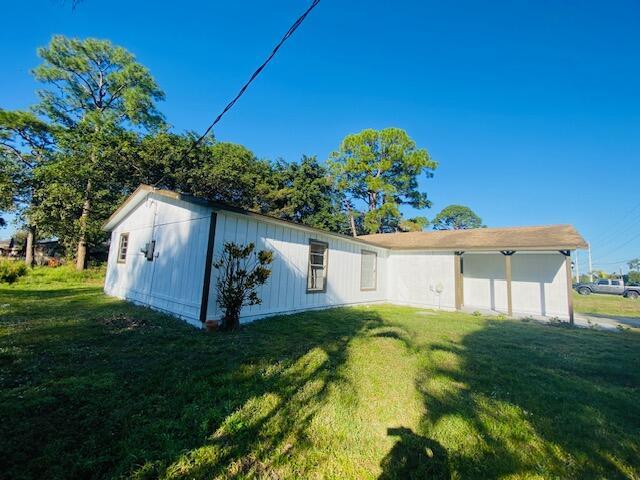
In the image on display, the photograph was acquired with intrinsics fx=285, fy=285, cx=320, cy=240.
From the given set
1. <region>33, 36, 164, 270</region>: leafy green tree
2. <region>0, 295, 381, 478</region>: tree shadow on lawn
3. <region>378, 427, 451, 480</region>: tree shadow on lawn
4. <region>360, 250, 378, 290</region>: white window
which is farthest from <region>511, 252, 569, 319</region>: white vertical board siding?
<region>33, 36, 164, 270</region>: leafy green tree

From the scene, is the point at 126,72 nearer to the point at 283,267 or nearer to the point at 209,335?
the point at 283,267

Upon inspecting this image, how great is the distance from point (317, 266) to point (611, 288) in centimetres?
2875

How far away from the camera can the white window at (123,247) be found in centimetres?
993

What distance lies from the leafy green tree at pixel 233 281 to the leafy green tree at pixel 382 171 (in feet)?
70.5

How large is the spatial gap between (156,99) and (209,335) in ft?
79.6

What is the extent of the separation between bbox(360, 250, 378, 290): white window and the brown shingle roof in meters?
0.60

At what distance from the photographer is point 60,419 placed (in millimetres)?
2400

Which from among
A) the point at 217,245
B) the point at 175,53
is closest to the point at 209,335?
the point at 217,245

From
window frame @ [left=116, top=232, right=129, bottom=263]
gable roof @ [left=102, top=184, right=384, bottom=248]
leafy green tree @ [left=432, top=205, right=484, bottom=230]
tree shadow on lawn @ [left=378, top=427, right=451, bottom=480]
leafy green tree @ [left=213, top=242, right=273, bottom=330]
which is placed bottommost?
tree shadow on lawn @ [left=378, top=427, right=451, bottom=480]

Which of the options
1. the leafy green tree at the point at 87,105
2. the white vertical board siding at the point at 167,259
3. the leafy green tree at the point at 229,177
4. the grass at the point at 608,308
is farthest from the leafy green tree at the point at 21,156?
the grass at the point at 608,308

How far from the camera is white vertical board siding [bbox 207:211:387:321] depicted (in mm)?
6289

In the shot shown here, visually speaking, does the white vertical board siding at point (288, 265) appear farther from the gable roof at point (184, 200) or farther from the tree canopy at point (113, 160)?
the tree canopy at point (113, 160)

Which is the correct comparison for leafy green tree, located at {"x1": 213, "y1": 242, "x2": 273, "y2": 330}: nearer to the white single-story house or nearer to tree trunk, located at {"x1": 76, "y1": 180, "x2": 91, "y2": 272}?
the white single-story house

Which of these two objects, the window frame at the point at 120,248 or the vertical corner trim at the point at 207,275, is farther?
the window frame at the point at 120,248
